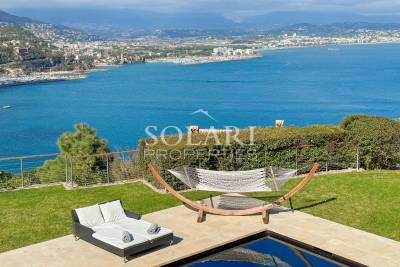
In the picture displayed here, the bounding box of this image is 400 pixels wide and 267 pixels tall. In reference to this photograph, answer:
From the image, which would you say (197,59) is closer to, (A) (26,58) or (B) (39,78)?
(A) (26,58)

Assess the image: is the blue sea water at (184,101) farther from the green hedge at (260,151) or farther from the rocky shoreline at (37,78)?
the green hedge at (260,151)

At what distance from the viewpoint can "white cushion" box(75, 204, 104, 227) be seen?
7.06 meters

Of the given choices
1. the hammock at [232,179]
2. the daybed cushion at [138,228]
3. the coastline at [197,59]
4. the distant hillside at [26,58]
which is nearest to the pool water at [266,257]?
the daybed cushion at [138,228]

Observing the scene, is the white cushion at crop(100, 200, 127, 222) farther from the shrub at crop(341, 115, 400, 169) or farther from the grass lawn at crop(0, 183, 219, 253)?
the shrub at crop(341, 115, 400, 169)

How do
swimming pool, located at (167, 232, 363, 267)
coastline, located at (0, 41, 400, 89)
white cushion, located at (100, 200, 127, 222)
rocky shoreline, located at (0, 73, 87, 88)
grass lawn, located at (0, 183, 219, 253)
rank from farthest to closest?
coastline, located at (0, 41, 400, 89), rocky shoreline, located at (0, 73, 87, 88), grass lawn, located at (0, 183, 219, 253), white cushion, located at (100, 200, 127, 222), swimming pool, located at (167, 232, 363, 267)

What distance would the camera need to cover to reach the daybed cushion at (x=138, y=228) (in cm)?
657

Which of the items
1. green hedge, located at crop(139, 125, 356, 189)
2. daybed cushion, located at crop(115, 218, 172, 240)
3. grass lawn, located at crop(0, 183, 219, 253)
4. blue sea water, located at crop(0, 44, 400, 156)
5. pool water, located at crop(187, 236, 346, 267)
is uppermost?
green hedge, located at crop(139, 125, 356, 189)

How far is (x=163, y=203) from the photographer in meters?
9.16

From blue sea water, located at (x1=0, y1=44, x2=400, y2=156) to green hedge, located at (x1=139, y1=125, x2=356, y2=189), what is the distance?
116 ft

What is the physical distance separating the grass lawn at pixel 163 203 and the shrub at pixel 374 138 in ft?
2.02

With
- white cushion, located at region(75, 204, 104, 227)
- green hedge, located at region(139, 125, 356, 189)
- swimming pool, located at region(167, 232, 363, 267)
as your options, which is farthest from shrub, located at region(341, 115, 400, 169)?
white cushion, located at region(75, 204, 104, 227)

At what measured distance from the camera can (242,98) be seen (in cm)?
6556

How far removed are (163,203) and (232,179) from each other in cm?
165

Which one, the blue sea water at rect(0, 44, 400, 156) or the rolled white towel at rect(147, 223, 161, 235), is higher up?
the rolled white towel at rect(147, 223, 161, 235)
